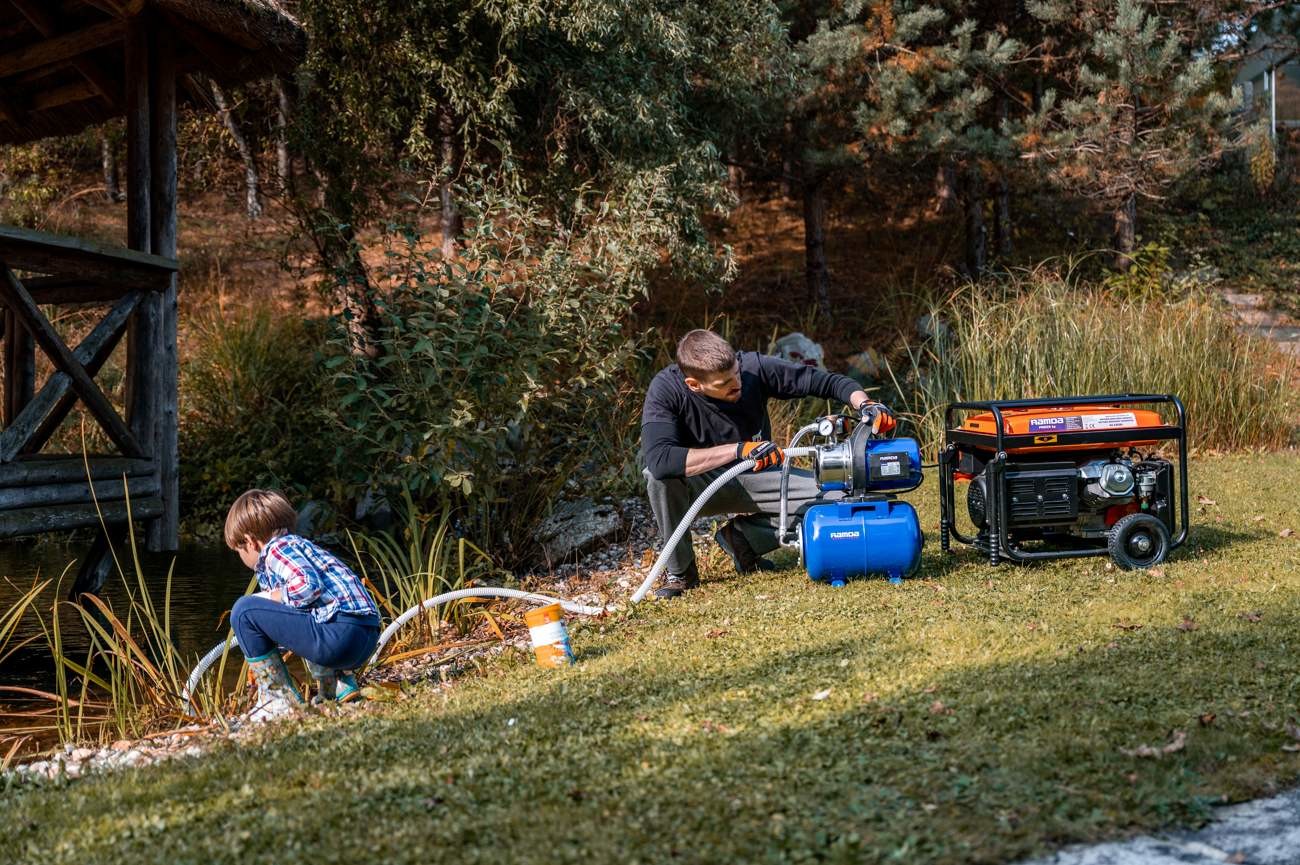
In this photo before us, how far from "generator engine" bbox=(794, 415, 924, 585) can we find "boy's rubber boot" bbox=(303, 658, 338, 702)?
2.17m

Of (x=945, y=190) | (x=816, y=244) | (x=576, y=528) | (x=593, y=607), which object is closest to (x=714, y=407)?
(x=593, y=607)

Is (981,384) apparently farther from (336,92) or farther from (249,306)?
(249,306)

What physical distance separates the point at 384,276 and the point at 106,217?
16260 millimetres

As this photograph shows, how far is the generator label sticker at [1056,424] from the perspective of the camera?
18.9 feet

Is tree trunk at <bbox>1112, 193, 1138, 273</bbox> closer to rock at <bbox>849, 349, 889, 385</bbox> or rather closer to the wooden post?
Answer: rock at <bbox>849, 349, 889, 385</bbox>

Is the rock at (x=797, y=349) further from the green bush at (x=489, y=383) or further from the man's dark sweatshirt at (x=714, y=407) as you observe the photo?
the man's dark sweatshirt at (x=714, y=407)

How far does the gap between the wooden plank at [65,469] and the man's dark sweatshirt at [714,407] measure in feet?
9.70

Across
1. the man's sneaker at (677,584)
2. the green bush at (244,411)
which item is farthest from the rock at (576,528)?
the green bush at (244,411)

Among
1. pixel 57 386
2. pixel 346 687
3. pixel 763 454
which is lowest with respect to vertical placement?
pixel 346 687

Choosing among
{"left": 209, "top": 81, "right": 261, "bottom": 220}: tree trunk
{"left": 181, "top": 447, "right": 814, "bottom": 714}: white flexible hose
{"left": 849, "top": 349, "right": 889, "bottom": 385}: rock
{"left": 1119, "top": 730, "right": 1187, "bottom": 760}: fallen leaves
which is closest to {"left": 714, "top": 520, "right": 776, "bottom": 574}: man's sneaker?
{"left": 181, "top": 447, "right": 814, "bottom": 714}: white flexible hose

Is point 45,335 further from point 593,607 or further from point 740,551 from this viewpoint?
point 740,551

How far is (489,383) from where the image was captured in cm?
777

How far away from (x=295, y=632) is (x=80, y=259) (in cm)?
381

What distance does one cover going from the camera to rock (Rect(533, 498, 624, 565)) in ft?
27.9
